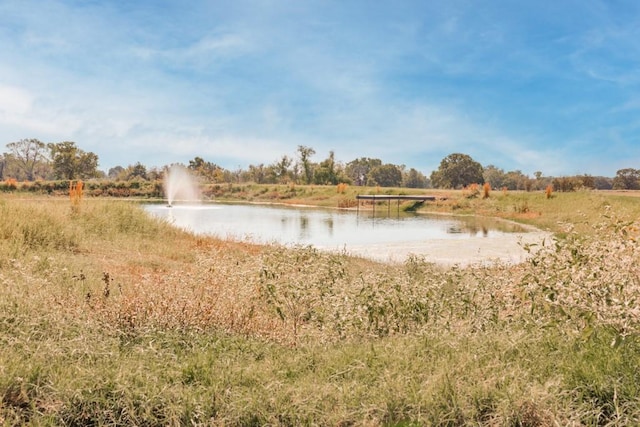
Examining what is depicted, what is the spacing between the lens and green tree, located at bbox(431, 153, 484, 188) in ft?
284

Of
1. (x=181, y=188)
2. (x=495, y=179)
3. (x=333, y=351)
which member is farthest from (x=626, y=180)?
(x=333, y=351)

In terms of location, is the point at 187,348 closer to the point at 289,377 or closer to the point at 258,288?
the point at 289,377

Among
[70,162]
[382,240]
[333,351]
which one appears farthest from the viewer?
[70,162]

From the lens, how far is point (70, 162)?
73312mm

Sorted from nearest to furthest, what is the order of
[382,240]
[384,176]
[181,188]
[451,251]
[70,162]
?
[451,251] → [382,240] → [181,188] → [70,162] → [384,176]

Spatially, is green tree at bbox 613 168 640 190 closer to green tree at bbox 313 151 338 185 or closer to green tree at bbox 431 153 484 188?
green tree at bbox 431 153 484 188

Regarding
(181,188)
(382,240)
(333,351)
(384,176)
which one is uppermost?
(384,176)

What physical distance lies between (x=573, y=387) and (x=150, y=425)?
3.00 m

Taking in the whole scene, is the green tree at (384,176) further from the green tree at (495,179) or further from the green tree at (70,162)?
the green tree at (70,162)

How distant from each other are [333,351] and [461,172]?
286ft

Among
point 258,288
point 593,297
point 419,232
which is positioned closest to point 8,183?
point 419,232

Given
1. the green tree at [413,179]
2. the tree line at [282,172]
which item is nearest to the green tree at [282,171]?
the tree line at [282,172]

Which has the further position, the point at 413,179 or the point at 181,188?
the point at 413,179

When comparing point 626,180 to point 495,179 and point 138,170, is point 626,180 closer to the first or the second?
point 495,179
